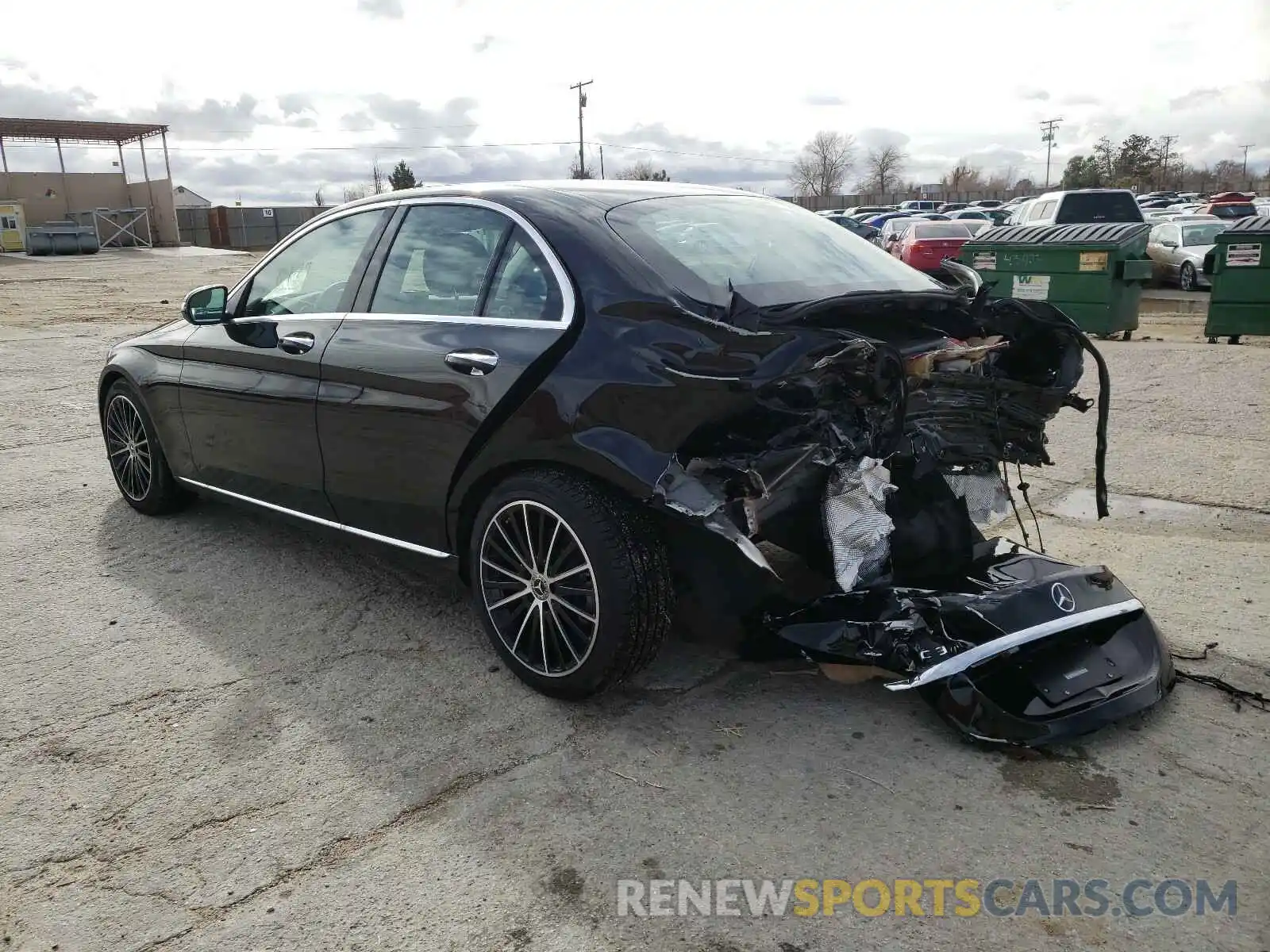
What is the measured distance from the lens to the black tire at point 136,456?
5.29 metres

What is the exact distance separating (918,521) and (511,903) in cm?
181

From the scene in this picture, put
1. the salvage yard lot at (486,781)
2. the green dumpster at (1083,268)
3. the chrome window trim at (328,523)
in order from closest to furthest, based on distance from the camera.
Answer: the salvage yard lot at (486,781)
the chrome window trim at (328,523)
the green dumpster at (1083,268)

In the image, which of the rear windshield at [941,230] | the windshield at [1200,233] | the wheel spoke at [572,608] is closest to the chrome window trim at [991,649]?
the wheel spoke at [572,608]

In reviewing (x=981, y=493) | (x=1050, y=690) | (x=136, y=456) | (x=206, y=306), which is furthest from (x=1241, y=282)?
(x=136, y=456)

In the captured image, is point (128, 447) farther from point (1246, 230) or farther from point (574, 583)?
point (1246, 230)

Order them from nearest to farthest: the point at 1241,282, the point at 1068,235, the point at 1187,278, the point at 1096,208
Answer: the point at 1241,282, the point at 1068,235, the point at 1096,208, the point at 1187,278

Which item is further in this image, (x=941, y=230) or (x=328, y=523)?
(x=941, y=230)

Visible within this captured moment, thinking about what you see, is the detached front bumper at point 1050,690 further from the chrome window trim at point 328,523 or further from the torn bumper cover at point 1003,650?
the chrome window trim at point 328,523

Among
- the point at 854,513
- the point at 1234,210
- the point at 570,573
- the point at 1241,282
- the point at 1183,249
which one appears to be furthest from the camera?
the point at 1234,210

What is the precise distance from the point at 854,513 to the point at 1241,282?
427 inches

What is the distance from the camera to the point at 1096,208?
1675 cm

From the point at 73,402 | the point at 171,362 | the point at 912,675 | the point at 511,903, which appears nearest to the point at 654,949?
the point at 511,903

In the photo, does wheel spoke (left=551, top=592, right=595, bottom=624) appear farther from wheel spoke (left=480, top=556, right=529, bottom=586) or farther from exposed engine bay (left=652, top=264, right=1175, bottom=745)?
exposed engine bay (left=652, top=264, right=1175, bottom=745)

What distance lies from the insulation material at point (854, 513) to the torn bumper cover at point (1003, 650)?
127mm
